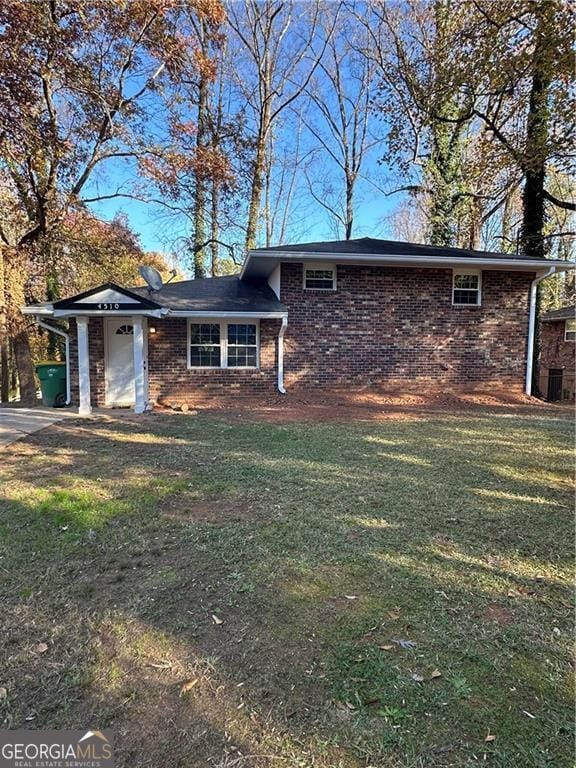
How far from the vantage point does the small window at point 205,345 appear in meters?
11.5

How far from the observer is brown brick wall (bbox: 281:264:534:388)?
38.4 ft

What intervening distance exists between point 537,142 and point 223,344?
357 inches

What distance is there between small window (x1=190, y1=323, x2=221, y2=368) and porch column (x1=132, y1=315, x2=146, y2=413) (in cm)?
158

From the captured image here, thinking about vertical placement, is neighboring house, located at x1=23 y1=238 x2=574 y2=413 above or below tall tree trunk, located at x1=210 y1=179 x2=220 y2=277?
below

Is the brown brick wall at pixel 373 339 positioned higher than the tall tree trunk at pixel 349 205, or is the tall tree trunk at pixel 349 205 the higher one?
the tall tree trunk at pixel 349 205

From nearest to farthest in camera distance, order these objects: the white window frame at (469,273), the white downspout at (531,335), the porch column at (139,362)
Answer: the porch column at (139,362)
the white window frame at (469,273)
the white downspout at (531,335)

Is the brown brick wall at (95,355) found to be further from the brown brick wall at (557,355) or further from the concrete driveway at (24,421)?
the brown brick wall at (557,355)

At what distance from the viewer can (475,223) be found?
18797 millimetres

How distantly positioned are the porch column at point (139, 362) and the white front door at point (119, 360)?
1233 millimetres

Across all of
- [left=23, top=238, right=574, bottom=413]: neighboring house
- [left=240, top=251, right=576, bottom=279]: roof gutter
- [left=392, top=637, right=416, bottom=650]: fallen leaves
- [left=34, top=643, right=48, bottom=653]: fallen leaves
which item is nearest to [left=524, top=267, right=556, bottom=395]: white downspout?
[left=23, top=238, right=574, bottom=413]: neighboring house

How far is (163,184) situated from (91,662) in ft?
47.7

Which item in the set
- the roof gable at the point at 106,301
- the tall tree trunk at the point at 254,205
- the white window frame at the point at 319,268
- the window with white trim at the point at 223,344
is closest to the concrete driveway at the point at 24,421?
the roof gable at the point at 106,301

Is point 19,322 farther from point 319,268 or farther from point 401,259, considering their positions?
point 401,259

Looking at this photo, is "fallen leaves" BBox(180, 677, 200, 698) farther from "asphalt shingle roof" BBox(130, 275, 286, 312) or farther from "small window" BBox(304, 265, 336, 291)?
"small window" BBox(304, 265, 336, 291)
